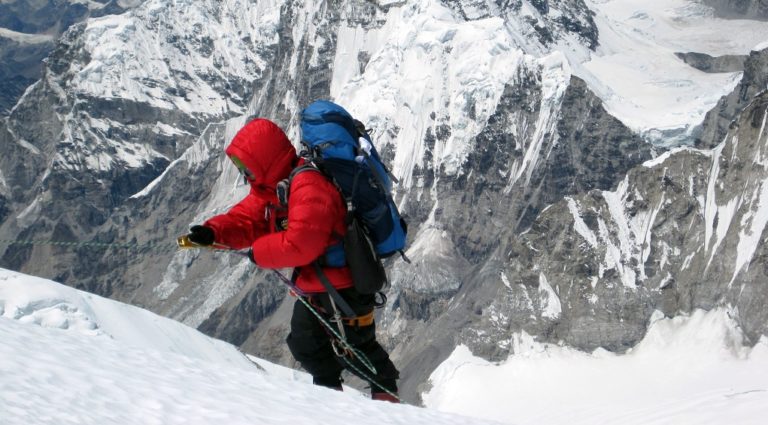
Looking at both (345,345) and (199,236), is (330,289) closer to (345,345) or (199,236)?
(345,345)

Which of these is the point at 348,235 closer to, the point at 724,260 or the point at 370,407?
the point at 370,407

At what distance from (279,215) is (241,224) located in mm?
534

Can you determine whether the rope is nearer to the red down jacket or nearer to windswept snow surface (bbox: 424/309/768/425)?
the red down jacket

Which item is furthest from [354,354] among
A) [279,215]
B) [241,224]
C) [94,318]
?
[94,318]

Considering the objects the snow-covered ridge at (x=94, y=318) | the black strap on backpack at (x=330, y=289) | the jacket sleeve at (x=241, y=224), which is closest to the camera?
the jacket sleeve at (x=241, y=224)

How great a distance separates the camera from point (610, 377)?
440 ft

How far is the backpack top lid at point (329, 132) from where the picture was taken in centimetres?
1094

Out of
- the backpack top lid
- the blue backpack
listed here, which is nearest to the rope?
the blue backpack

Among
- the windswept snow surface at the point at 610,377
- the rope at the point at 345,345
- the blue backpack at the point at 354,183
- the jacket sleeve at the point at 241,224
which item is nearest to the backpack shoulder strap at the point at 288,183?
the blue backpack at the point at 354,183

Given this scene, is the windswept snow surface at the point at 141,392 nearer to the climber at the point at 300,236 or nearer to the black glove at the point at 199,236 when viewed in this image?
the climber at the point at 300,236

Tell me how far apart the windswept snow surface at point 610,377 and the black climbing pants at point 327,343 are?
81951mm

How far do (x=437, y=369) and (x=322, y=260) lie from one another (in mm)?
152006

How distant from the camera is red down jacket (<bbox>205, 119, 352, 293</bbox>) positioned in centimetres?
1044

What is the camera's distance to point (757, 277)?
121m
